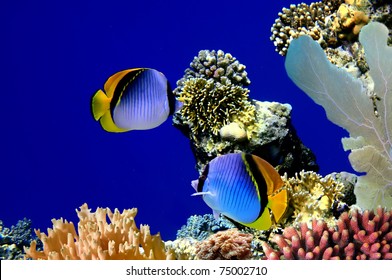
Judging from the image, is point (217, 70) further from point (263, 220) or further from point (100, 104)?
point (263, 220)

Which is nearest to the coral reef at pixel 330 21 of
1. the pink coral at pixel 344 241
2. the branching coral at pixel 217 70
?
the branching coral at pixel 217 70

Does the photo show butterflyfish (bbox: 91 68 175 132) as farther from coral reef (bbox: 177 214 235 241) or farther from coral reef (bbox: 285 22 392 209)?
coral reef (bbox: 177 214 235 241)

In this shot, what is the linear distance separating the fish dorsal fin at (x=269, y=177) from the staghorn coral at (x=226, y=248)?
1.21m

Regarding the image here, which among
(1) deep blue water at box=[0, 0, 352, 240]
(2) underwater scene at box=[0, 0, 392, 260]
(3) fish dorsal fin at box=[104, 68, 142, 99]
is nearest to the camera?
(2) underwater scene at box=[0, 0, 392, 260]

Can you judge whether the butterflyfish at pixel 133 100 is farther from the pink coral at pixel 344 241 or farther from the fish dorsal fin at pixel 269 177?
the pink coral at pixel 344 241

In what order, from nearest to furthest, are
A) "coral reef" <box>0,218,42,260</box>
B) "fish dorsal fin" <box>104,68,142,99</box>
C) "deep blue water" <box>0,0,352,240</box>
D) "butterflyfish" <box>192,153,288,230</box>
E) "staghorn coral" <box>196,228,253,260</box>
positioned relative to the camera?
"butterflyfish" <box>192,153,288,230</box> → "fish dorsal fin" <box>104,68,142,99</box> → "staghorn coral" <box>196,228,253,260</box> → "coral reef" <box>0,218,42,260</box> → "deep blue water" <box>0,0,352,240</box>

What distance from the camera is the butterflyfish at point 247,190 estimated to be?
Answer: 206 cm

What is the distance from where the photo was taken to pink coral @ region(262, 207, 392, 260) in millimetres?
2410

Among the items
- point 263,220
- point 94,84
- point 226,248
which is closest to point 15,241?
point 226,248

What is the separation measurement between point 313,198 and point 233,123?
149cm

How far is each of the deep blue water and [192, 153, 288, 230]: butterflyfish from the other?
103 feet

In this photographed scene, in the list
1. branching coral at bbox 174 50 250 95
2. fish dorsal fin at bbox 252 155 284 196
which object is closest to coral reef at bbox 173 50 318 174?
branching coral at bbox 174 50 250 95

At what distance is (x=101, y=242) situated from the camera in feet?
8.21
